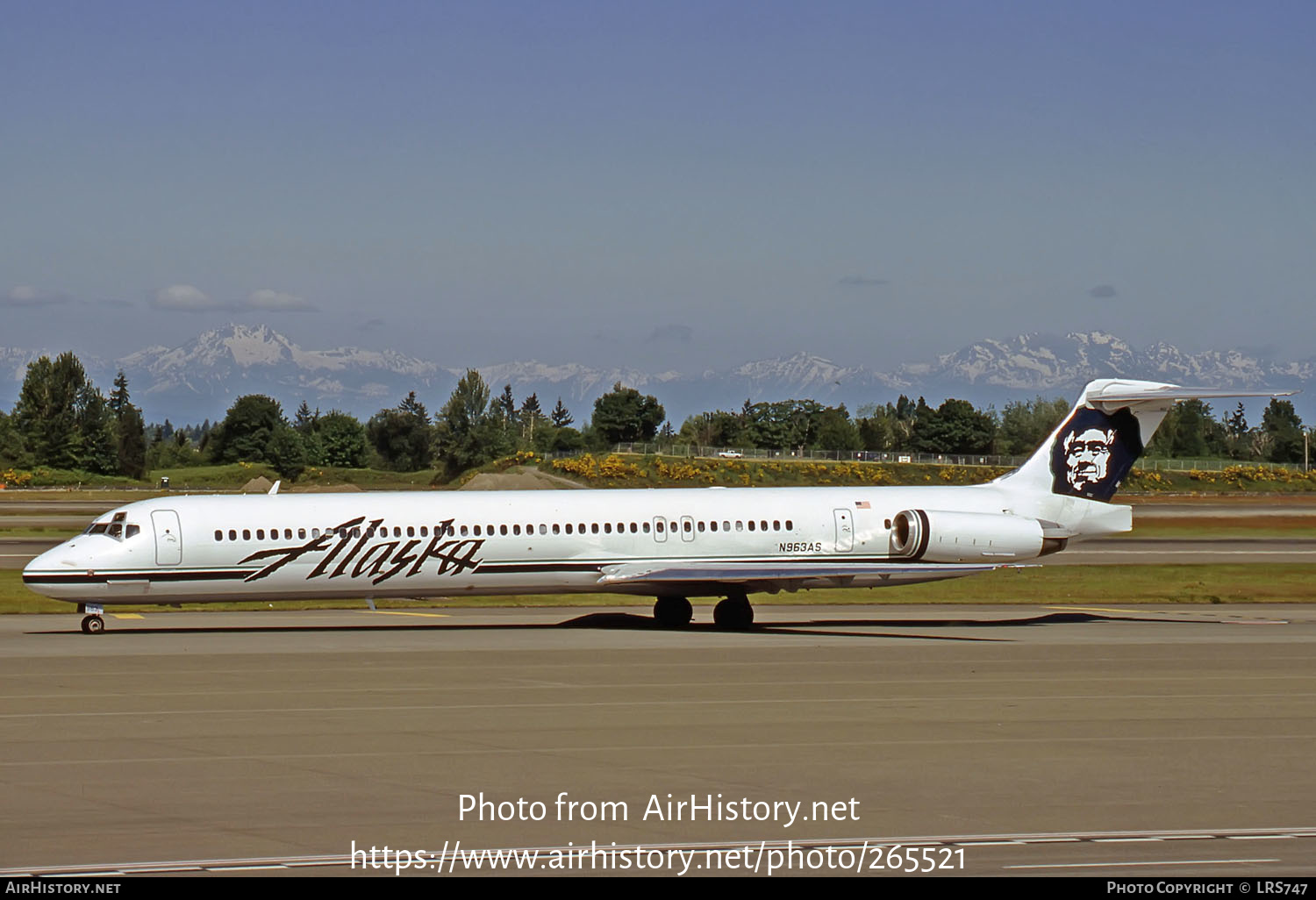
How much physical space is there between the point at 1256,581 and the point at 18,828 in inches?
1662

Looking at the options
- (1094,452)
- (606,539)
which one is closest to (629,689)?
(606,539)

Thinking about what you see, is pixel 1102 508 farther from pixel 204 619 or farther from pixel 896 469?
pixel 896 469

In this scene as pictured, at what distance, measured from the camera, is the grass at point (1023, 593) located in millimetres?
40156

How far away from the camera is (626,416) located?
180 meters

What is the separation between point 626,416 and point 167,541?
148325 millimetres

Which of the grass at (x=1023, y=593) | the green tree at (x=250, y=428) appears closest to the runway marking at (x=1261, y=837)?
the grass at (x=1023, y=593)

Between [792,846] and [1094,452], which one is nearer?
[792,846]

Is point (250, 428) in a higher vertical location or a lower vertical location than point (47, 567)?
higher

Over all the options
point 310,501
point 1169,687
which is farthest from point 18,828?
point 310,501

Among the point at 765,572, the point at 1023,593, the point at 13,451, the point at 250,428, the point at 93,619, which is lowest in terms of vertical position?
the point at 1023,593

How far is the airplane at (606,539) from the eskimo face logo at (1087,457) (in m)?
0.03

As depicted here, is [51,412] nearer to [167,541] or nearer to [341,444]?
[341,444]

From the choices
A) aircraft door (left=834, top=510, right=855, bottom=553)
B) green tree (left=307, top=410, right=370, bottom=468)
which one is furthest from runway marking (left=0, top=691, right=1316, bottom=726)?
green tree (left=307, top=410, right=370, bottom=468)
